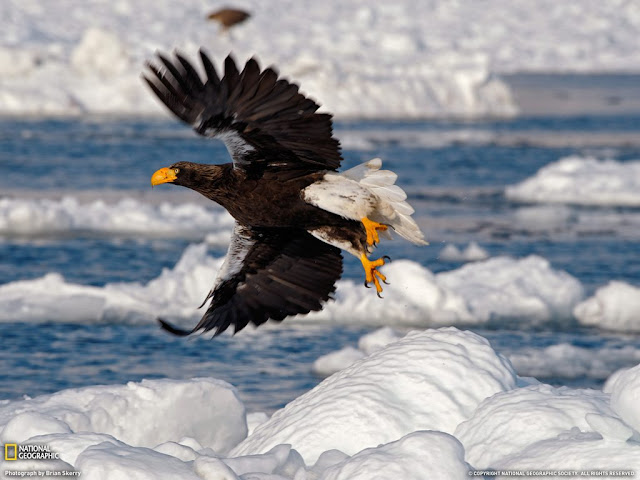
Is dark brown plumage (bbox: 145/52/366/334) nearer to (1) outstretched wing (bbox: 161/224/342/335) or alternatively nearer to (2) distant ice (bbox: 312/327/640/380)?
(1) outstretched wing (bbox: 161/224/342/335)

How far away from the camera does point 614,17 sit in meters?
50.4

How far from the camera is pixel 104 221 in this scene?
15.4m

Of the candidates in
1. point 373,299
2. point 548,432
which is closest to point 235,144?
point 548,432

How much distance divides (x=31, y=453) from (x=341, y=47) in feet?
125

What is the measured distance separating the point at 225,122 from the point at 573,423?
2208 millimetres

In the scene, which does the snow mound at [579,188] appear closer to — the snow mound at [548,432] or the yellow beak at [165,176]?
the yellow beak at [165,176]

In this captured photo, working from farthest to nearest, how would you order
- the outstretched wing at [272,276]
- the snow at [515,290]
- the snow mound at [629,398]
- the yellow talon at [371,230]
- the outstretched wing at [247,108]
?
1. the snow at [515,290]
2. the outstretched wing at [272,276]
3. the yellow talon at [371,230]
4. the outstretched wing at [247,108]
5. the snow mound at [629,398]

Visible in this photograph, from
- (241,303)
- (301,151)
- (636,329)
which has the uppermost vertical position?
(301,151)

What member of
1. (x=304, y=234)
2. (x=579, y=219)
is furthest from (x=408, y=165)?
(x=304, y=234)

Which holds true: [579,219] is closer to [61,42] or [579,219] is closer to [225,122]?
[225,122]

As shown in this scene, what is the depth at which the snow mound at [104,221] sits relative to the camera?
49.2 feet

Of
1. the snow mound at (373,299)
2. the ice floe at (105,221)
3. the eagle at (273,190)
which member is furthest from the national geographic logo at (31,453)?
the ice floe at (105,221)

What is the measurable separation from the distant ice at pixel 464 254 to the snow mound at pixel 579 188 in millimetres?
4752

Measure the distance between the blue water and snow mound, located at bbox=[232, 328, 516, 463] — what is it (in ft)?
7.82
